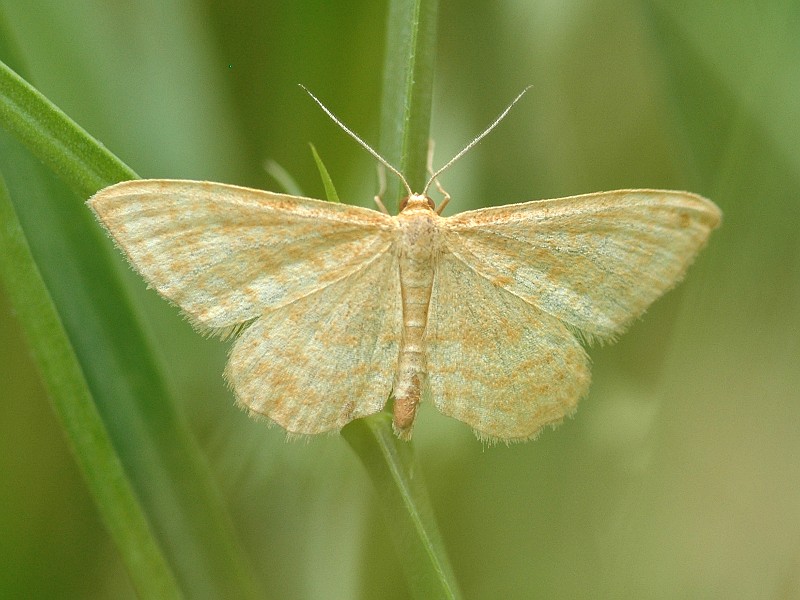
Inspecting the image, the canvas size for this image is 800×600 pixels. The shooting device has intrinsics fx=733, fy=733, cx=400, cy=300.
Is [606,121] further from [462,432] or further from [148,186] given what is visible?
[148,186]

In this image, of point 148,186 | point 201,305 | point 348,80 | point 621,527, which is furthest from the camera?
point 348,80

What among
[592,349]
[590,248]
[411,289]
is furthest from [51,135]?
[592,349]

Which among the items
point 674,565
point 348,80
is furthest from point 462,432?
point 348,80

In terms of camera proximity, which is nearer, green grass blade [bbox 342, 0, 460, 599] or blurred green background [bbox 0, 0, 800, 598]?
green grass blade [bbox 342, 0, 460, 599]

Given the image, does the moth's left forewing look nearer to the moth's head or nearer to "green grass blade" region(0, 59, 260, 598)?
the moth's head

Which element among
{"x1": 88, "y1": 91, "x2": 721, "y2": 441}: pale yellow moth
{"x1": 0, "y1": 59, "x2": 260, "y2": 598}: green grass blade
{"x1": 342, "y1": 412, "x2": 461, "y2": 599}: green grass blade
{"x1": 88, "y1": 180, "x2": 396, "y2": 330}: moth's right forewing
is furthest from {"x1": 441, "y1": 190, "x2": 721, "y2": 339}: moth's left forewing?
{"x1": 0, "y1": 59, "x2": 260, "y2": 598}: green grass blade

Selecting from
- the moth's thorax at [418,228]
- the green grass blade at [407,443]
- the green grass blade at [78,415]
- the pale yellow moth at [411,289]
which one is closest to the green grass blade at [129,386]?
the green grass blade at [78,415]
